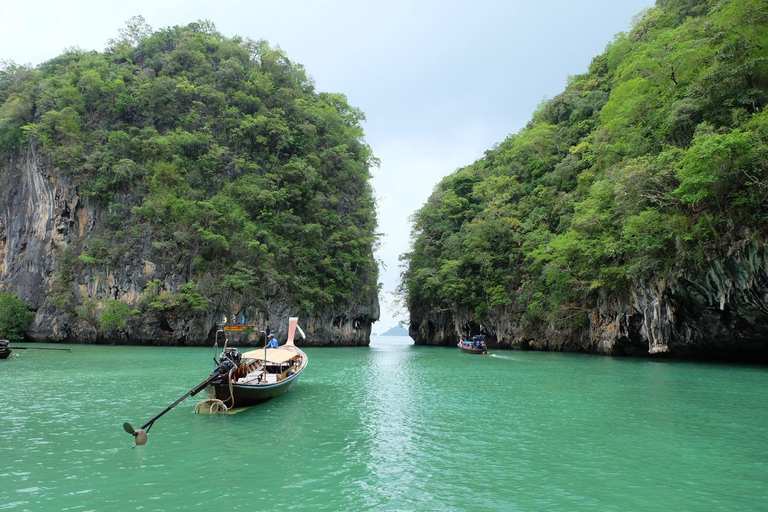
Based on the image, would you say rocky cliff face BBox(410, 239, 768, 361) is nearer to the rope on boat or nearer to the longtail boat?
the longtail boat

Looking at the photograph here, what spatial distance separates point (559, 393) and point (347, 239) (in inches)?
1192

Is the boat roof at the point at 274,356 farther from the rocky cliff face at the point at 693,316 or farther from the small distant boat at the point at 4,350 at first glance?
the rocky cliff face at the point at 693,316

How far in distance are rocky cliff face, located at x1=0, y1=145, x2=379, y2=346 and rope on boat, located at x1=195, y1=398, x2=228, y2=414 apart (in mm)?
25006

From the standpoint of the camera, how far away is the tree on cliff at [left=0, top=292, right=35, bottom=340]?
33.6 meters

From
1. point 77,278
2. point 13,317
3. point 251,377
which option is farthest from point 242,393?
point 13,317

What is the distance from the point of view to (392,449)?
787 centimetres

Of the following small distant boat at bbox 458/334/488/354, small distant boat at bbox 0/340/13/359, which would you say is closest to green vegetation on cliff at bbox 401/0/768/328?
small distant boat at bbox 458/334/488/354

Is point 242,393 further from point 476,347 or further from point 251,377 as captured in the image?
point 476,347

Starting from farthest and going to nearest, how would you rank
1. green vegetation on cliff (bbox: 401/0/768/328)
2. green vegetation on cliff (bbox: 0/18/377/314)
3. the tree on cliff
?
green vegetation on cliff (bbox: 0/18/377/314)
the tree on cliff
green vegetation on cliff (bbox: 401/0/768/328)

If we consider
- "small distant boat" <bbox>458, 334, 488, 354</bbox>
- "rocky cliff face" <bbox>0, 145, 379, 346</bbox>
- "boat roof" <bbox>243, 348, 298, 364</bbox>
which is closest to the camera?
"boat roof" <bbox>243, 348, 298, 364</bbox>

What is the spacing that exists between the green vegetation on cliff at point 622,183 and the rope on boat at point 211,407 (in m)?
18.0

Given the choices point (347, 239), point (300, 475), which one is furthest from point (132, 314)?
point (300, 475)

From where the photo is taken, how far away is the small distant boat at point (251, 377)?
10.4m

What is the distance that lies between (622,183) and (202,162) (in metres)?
32.0
